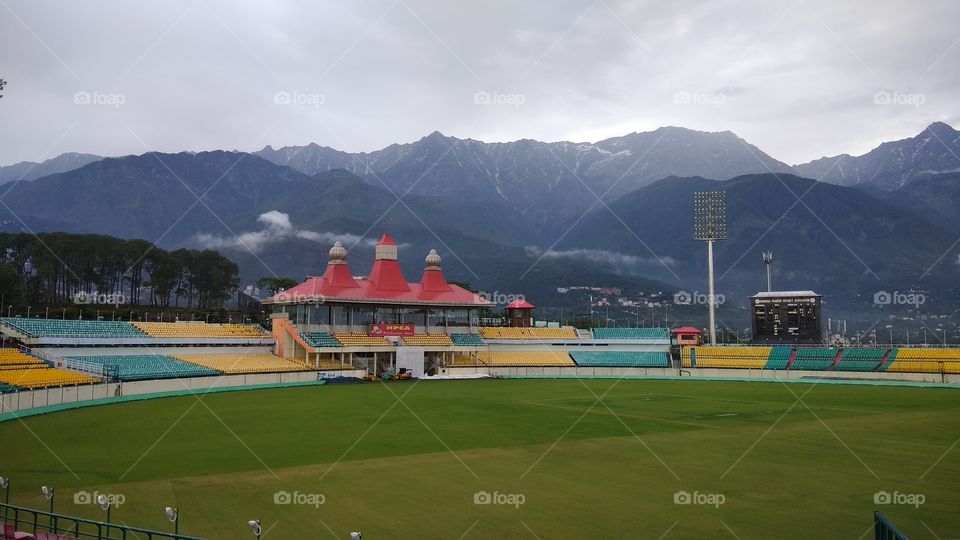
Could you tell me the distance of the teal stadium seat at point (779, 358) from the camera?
70.4 meters

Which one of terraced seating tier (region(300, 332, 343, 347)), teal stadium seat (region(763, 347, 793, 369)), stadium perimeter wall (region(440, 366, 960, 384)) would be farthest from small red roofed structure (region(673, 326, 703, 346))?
terraced seating tier (region(300, 332, 343, 347))

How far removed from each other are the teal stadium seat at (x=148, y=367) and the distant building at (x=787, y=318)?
2371 inches

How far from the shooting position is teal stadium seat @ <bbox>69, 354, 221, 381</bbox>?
47.3 metres

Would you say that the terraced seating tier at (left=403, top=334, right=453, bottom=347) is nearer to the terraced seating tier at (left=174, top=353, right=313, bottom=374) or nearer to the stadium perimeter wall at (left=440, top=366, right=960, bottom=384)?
the stadium perimeter wall at (left=440, top=366, right=960, bottom=384)

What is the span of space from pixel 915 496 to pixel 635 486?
6.90 meters

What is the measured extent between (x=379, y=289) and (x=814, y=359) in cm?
4469

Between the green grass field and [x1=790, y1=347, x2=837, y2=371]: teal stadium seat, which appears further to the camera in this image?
[x1=790, y1=347, x2=837, y2=371]: teal stadium seat

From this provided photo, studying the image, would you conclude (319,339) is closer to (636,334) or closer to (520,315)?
(520,315)

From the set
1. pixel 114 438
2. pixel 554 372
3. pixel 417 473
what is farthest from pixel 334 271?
pixel 417 473

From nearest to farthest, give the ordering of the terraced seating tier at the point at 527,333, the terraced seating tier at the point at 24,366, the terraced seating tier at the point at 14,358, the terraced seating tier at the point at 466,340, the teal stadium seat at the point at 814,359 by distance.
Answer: the terraced seating tier at the point at 24,366 < the terraced seating tier at the point at 14,358 < the teal stadium seat at the point at 814,359 < the terraced seating tier at the point at 466,340 < the terraced seating tier at the point at 527,333

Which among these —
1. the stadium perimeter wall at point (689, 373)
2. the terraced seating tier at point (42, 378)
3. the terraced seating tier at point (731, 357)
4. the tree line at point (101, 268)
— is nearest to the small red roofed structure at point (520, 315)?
the stadium perimeter wall at point (689, 373)

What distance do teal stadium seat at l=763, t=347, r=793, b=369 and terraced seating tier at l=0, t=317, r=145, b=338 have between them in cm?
5947

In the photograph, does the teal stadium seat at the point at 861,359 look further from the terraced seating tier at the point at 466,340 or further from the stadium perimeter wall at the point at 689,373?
the terraced seating tier at the point at 466,340

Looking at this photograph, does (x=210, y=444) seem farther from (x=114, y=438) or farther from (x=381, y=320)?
(x=381, y=320)
